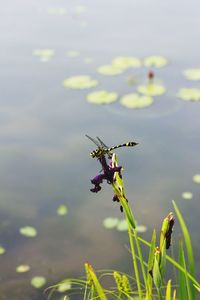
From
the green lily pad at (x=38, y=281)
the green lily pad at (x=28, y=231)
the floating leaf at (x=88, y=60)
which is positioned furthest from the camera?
the floating leaf at (x=88, y=60)

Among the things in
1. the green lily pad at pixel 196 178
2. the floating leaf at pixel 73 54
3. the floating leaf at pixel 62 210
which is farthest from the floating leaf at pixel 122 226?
the floating leaf at pixel 73 54

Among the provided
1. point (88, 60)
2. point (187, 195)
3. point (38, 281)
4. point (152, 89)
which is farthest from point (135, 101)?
point (38, 281)

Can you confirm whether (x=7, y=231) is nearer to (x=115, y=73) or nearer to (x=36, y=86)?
(x=36, y=86)

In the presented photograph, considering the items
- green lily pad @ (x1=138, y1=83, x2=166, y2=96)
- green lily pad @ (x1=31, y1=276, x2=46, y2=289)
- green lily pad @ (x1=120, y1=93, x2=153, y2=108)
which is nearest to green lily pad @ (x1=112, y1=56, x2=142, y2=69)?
green lily pad @ (x1=138, y1=83, x2=166, y2=96)

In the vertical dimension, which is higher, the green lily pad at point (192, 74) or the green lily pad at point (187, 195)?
the green lily pad at point (192, 74)

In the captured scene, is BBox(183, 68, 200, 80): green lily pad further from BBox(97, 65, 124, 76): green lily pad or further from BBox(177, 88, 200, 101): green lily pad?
BBox(97, 65, 124, 76): green lily pad

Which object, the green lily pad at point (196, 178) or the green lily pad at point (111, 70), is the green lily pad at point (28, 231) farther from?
the green lily pad at point (111, 70)
